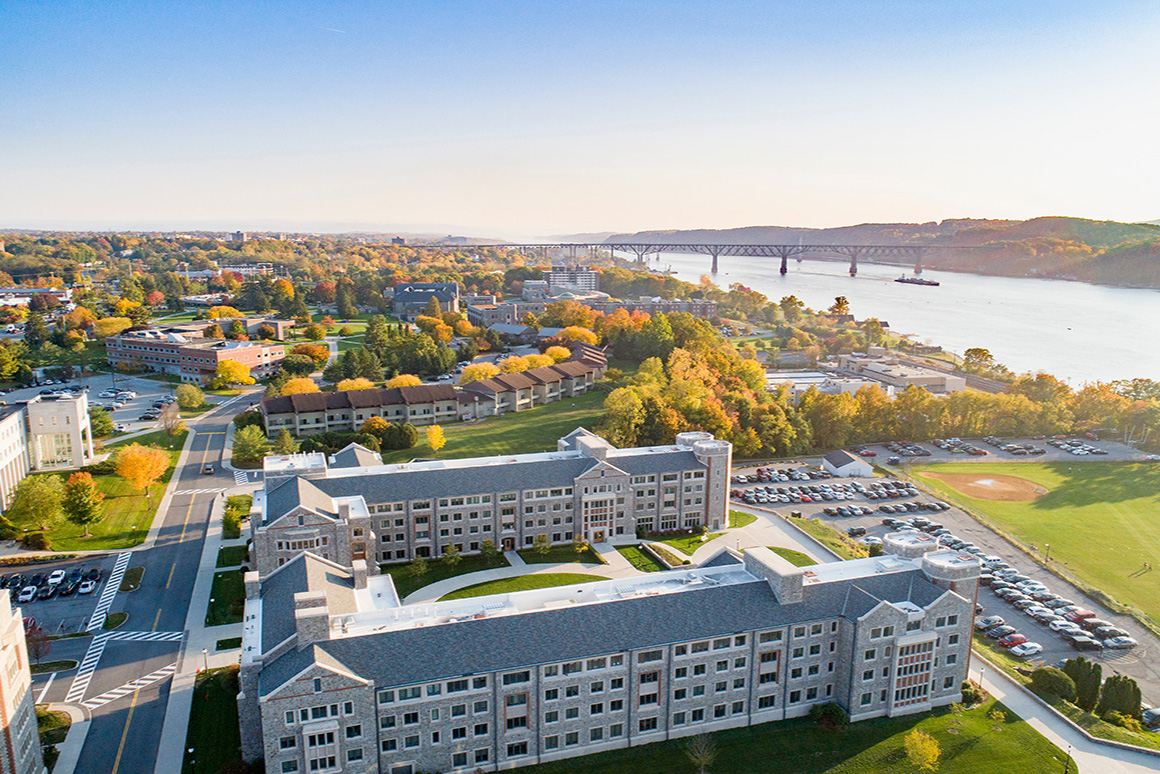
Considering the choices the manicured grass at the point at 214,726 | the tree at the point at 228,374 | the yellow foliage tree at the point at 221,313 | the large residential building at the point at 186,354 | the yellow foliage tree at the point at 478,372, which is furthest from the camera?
the yellow foliage tree at the point at 221,313

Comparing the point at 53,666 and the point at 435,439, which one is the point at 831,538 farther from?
the point at 53,666

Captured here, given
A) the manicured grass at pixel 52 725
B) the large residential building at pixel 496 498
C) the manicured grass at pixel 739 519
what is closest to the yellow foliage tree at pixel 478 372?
the large residential building at pixel 496 498

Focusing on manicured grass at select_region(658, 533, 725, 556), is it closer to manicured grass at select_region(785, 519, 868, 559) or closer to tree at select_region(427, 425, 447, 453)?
manicured grass at select_region(785, 519, 868, 559)

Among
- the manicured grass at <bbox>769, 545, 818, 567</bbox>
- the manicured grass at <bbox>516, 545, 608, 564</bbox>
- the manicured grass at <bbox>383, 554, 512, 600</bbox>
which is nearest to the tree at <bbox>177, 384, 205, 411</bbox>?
the manicured grass at <bbox>383, 554, 512, 600</bbox>

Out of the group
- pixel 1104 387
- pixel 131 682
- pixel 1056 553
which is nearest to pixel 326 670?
pixel 131 682

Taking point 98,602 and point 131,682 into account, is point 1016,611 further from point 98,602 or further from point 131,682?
point 98,602

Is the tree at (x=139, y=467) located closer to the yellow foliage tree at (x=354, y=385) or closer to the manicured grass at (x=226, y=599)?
the manicured grass at (x=226, y=599)

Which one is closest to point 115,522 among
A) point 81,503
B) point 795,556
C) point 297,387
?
point 81,503
